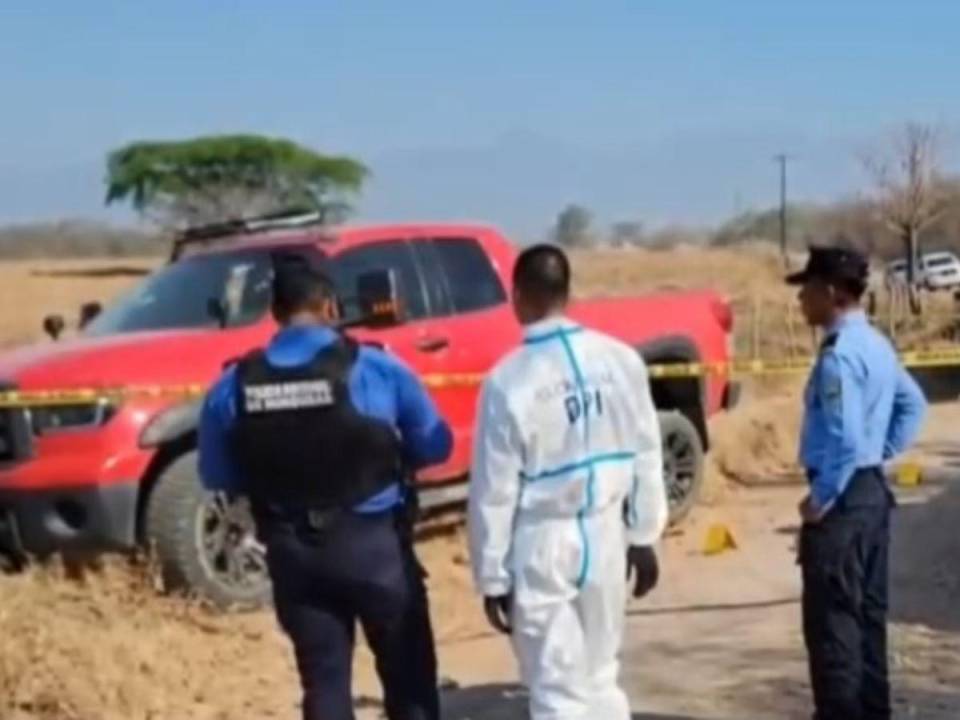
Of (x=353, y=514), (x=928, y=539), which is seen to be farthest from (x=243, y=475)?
(x=928, y=539)

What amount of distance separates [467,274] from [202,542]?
2.56 metres

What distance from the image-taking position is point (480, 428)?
19.3ft

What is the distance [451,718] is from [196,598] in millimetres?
1804

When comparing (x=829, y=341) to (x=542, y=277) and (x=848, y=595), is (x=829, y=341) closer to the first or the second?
(x=848, y=595)

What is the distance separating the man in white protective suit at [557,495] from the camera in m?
5.83

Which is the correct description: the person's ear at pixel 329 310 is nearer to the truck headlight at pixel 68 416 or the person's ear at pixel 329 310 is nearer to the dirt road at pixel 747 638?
the dirt road at pixel 747 638

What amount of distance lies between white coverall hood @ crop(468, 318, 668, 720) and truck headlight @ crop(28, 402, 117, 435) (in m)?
4.22

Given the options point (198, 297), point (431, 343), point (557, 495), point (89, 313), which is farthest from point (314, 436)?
point (89, 313)

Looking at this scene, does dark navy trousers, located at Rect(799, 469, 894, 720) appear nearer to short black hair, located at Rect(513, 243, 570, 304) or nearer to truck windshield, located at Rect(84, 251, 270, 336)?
short black hair, located at Rect(513, 243, 570, 304)

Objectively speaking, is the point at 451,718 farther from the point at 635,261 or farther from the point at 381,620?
the point at 635,261

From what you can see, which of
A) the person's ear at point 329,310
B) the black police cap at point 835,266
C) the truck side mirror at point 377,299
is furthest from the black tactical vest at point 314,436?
the truck side mirror at point 377,299

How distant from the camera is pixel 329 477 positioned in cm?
600

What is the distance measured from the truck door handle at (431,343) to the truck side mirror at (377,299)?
424 millimetres

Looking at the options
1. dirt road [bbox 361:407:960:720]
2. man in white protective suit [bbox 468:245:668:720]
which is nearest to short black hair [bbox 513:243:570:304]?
man in white protective suit [bbox 468:245:668:720]
